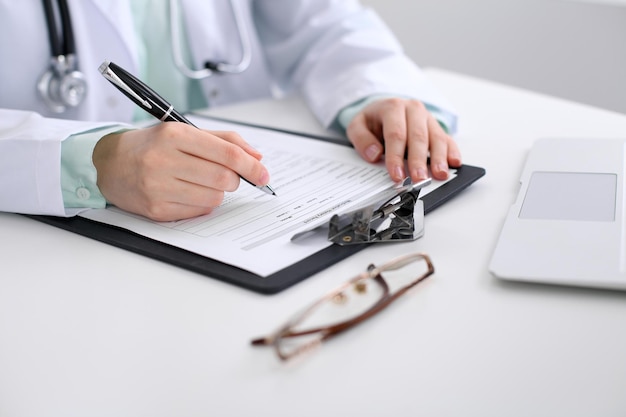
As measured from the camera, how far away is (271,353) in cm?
58

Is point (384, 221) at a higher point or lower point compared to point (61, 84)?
lower

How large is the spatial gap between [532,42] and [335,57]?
3.68 feet

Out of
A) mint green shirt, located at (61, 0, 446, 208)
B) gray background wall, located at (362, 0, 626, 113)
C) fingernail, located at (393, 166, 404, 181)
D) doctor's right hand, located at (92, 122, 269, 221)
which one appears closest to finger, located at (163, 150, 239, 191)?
doctor's right hand, located at (92, 122, 269, 221)

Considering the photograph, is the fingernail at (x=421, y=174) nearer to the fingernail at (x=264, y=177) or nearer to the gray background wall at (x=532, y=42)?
the fingernail at (x=264, y=177)

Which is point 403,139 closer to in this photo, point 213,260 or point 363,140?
point 363,140

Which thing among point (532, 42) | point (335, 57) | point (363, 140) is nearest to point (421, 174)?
point (363, 140)

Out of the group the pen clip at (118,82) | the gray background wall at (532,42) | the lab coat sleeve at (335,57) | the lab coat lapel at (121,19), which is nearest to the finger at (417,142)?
the lab coat sleeve at (335,57)

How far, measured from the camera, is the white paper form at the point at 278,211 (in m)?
0.72

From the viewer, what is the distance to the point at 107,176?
2.73 feet

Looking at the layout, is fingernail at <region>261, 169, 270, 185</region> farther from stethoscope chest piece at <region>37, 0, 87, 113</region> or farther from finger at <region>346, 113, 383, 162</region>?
stethoscope chest piece at <region>37, 0, 87, 113</region>

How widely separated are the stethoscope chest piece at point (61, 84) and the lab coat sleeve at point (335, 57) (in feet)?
1.27

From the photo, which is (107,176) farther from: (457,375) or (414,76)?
(414,76)

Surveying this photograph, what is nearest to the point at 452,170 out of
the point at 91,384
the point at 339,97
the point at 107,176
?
the point at 339,97

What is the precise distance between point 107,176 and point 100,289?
187 millimetres
